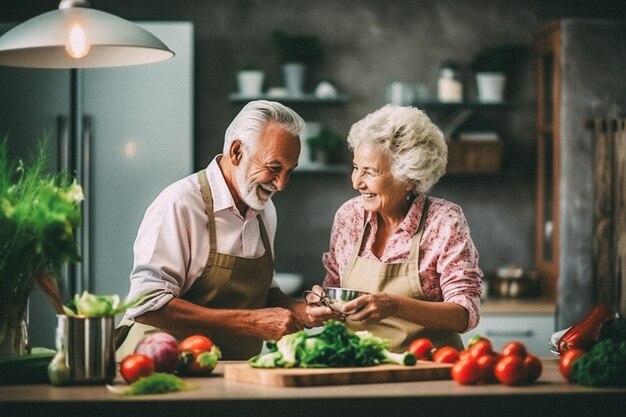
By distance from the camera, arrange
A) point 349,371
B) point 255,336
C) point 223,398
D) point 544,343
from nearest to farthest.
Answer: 1. point 223,398
2. point 349,371
3. point 255,336
4. point 544,343

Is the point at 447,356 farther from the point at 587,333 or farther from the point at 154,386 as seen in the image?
the point at 154,386

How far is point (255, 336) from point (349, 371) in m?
0.59

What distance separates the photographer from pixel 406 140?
9.97 ft

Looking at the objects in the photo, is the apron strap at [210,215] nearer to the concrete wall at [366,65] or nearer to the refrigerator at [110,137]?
the refrigerator at [110,137]

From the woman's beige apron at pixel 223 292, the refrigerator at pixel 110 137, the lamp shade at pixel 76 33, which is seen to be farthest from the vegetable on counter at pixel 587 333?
the refrigerator at pixel 110 137

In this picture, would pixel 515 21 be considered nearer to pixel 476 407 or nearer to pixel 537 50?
pixel 537 50

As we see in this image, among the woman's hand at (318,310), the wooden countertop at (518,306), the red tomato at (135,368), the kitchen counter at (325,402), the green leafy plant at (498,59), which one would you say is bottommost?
the wooden countertop at (518,306)

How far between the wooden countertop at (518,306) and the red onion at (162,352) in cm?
273

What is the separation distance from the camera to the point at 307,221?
5617 mm

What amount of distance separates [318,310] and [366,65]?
9.98 ft

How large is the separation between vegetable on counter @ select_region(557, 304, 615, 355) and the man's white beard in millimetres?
1040

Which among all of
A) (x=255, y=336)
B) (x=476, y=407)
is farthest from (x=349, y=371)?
(x=255, y=336)

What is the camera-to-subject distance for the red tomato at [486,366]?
2.28 metres

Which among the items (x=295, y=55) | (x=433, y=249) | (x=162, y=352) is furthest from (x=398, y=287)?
(x=295, y=55)
